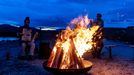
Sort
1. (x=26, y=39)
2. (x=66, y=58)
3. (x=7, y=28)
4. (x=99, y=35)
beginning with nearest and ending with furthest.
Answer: (x=66, y=58), (x=99, y=35), (x=26, y=39), (x=7, y=28)

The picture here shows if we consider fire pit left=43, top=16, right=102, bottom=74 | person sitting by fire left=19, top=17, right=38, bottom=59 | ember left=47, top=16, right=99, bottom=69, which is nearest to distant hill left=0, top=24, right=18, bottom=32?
person sitting by fire left=19, top=17, right=38, bottom=59

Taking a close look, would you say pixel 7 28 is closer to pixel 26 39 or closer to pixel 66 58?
pixel 26 39

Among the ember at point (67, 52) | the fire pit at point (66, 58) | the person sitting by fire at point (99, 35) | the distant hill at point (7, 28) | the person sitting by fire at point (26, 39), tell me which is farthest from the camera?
the distant hill at point (7, 28)

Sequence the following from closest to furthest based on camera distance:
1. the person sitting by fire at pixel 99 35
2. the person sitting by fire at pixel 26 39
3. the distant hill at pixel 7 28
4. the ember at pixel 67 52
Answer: the ember at pixel 67 52 < the person sitting by fire at pixel 99 35 < the person sitting by fire at pixel 26 39 < the distant hill at pixel 7 28

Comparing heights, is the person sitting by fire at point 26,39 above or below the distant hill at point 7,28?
below

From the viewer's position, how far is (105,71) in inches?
391

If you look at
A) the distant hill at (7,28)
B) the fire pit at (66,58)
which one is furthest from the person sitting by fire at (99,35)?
the distant hill at (7,28)

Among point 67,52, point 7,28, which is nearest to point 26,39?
point 7,28

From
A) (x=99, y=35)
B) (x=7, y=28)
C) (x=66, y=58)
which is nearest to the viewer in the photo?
(x=66, y=58)

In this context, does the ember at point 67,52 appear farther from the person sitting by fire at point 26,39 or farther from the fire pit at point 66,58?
the person sitting by fire at point 26,39

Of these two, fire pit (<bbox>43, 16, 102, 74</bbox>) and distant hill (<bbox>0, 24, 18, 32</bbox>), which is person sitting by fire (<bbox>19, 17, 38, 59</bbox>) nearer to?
distant hill (<bbox>0, 24, 18, 32</bbox>)

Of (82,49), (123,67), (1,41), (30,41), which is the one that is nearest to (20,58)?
(30,41)

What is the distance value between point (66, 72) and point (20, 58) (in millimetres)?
5049

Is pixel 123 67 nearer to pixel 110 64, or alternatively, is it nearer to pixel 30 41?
pixel 110 64
